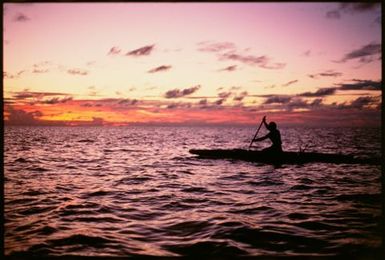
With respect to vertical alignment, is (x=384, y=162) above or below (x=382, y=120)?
below

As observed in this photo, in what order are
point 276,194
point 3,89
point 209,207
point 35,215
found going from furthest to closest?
point 276,194
point 209,207
point 35,215
point 3,89

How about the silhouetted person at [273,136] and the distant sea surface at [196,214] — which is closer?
the distant sea surface at [196,214]

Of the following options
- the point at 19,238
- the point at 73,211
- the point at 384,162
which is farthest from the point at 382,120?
the point at 73,211

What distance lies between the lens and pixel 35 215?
8.25 meters

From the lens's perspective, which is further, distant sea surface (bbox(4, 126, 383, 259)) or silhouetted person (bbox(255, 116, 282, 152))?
silhouetted person (bbox(255, 116, 282, 152))

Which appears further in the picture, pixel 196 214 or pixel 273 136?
pixel 273 136

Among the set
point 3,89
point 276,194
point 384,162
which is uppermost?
point 3,89

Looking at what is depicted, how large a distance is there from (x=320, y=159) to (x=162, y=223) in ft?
32.4

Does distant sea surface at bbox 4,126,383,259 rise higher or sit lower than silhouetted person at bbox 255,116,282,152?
lower

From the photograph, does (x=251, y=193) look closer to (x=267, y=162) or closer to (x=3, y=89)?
(x=267, y=162)

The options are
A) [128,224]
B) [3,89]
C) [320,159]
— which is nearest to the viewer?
[3,89]

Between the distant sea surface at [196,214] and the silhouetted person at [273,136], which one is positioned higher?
the silhouetted person at [273,136]

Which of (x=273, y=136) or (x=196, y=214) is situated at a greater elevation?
(x=273, y=136)

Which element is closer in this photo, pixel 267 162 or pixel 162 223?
pixel 162 223
